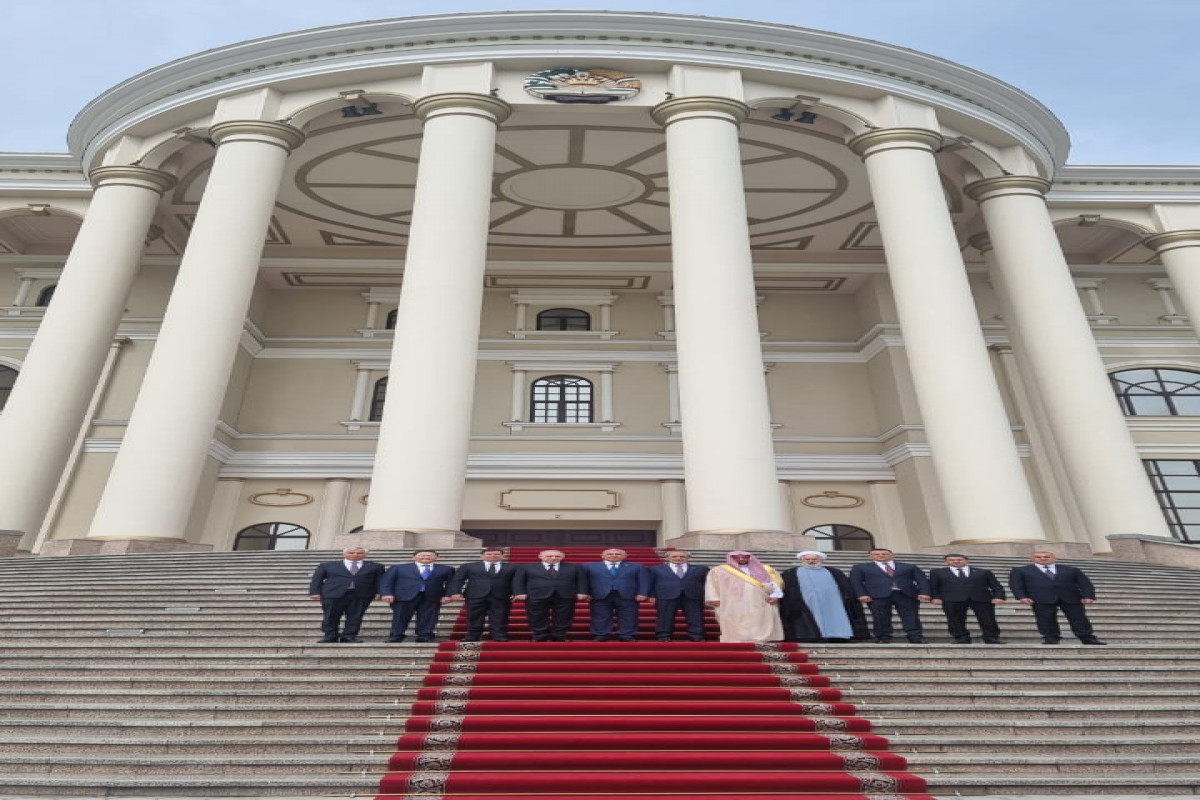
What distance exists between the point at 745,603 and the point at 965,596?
2.26 meters

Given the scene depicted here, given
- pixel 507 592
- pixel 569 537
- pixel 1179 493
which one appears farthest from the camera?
pixel 569 537

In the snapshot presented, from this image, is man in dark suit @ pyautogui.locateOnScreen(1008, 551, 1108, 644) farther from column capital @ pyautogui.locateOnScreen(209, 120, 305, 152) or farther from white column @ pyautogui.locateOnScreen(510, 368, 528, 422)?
white column @ pyautogui.locateOnScreen(510, 368, 528, 422)

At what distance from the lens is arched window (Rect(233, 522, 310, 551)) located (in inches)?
776

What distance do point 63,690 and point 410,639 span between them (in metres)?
2.76

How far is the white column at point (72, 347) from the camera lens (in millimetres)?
12828

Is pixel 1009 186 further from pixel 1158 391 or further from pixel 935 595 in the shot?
pixel 935 595

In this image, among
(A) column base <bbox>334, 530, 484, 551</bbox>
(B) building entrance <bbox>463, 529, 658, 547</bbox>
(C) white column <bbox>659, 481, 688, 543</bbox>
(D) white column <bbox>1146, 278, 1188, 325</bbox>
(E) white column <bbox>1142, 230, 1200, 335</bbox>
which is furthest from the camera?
(D) white column <bbox>1146, 278, 1188, 325</bbox>

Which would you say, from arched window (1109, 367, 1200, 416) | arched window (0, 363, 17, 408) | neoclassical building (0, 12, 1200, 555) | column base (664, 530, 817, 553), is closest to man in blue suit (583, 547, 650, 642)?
column base (664, 530, 817, 553)

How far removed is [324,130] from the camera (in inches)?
677

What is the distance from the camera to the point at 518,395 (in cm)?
2133

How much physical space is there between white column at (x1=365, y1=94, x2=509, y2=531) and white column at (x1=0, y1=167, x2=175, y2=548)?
22.1 feet

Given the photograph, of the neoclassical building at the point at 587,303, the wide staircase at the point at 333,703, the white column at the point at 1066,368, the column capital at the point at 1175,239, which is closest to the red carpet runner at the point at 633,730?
the wide staircase at the point at 333,703

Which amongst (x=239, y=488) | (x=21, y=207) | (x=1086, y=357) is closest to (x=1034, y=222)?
(x=1086, y=357)

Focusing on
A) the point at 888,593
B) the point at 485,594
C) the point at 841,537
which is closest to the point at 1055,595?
the point at 888,593
